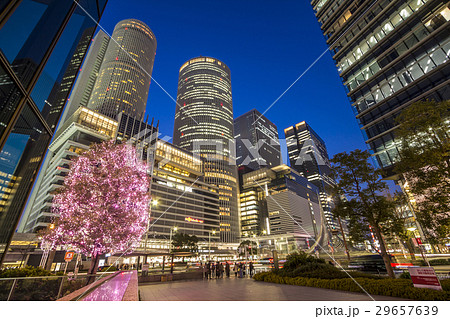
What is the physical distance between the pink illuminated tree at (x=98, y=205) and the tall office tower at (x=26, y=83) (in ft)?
41.6

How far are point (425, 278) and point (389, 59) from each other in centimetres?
3933

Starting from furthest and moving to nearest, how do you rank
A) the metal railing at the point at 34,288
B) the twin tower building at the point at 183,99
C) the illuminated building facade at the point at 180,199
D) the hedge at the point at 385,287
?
the twin tower building at the point at 183,99, the illuminated building facade at the point at 180,199, the hedge at the point at 385,287, the metal railing at the point at 34,288

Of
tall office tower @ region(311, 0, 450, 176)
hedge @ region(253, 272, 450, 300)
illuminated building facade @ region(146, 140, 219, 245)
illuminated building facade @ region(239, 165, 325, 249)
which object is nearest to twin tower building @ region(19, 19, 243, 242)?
illuminated building facade @ region(146, 140, 219, 245)

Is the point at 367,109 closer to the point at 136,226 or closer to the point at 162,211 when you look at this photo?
the point at 136,226

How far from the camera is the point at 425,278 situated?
776 cm

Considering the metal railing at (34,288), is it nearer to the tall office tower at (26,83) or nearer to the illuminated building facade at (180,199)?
the tall office tower at (26,83)

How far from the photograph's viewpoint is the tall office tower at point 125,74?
465 ft

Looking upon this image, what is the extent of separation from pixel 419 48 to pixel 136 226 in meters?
46.4

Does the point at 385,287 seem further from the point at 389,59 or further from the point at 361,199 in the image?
the point at 389,59

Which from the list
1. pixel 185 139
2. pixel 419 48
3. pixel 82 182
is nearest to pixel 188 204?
pixel 185 139

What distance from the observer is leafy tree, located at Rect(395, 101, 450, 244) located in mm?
11859

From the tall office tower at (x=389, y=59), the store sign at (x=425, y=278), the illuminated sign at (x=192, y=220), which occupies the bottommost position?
the store sign at (x=425, y=278)

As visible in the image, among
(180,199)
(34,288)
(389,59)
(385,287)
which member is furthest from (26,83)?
(180,199)
